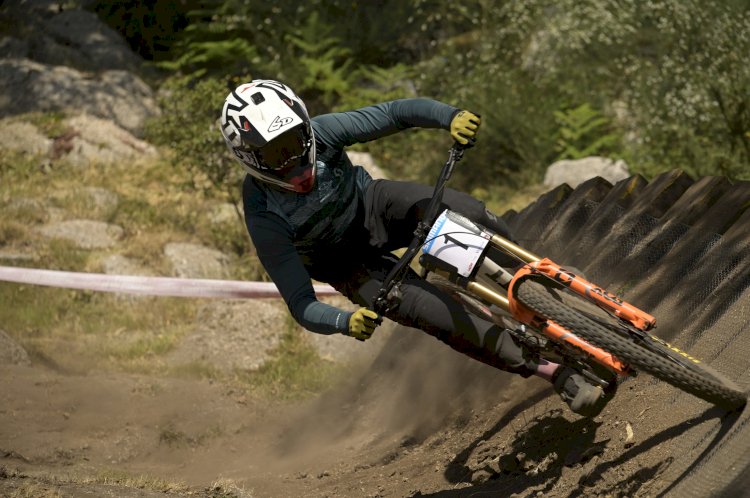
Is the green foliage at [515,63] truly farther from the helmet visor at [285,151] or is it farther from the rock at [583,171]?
the helmet visor at [285,151]

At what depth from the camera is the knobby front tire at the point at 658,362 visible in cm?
504

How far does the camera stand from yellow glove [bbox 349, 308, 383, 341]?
5344 millimetres

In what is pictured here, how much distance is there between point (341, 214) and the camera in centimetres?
605

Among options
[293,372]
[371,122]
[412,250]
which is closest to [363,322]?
[412,250]

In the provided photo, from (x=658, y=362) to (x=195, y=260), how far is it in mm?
9682

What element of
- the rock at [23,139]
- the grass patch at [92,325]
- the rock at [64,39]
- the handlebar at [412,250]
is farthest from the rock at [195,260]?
the handlebar at [412,250]

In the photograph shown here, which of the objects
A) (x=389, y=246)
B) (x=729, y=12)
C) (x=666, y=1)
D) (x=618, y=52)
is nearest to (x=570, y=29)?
(x=618, y=52)

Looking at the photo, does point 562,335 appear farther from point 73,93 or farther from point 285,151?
point 73,93

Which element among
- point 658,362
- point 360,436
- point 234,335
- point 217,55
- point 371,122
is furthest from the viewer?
point 217,55

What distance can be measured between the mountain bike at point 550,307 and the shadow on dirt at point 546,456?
0.35 meters

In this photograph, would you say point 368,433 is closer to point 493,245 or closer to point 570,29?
point 493,245

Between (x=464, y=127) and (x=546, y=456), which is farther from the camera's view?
(x=546, y=456)

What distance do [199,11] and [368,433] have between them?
1335cm

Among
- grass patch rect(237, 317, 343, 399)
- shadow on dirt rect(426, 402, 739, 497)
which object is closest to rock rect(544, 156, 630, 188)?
grass patch rect(237, 317, 343, 399)
